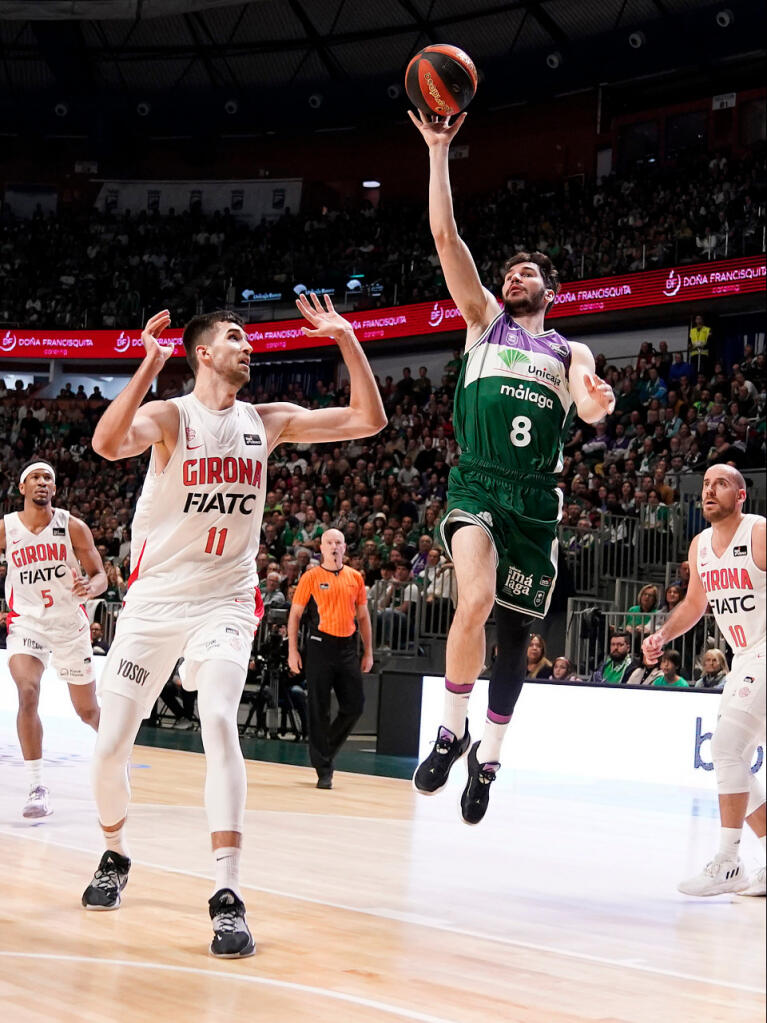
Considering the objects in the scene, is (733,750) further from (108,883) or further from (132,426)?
(132,426)

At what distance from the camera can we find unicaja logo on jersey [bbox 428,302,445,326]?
26.5 m

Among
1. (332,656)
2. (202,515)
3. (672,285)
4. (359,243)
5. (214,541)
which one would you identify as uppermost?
(359,243)

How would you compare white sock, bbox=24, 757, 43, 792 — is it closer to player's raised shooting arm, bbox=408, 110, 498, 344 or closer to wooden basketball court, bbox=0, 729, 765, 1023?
wooden basketball court, bbox=0, 729, 765, 1023

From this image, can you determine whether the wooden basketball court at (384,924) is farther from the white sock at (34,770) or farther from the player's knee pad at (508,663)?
the player's knee pad at (508,663)

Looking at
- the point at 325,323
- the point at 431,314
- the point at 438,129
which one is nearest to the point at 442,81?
the point at 438,129

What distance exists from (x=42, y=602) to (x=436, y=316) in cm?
1871

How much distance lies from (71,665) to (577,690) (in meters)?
5.67

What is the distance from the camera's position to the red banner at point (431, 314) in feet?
73.2

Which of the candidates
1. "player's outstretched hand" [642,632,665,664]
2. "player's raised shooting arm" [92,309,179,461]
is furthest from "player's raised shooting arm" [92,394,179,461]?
"player's outstretched hand" [642,632,665,664]

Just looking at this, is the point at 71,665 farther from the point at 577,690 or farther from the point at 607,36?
the point at 607,36

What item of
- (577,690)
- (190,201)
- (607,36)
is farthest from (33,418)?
(577,690)

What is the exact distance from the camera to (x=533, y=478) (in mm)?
5848

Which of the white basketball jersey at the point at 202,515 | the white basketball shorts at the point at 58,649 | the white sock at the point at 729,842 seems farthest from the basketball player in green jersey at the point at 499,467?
the white basketball shorts at the point at 58,649

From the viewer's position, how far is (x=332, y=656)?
37.0 ft
